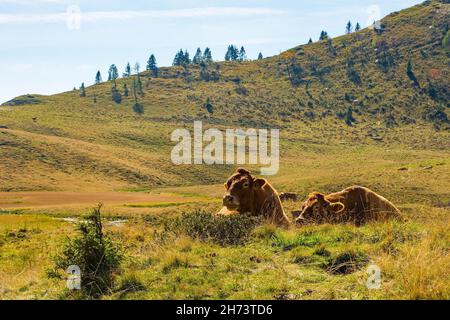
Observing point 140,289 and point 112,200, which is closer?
point 140,289

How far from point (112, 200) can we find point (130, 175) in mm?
31658

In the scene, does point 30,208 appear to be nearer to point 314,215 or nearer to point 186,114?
point 314,215

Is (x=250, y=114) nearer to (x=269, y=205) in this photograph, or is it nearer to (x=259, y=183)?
(x=269, y=205)

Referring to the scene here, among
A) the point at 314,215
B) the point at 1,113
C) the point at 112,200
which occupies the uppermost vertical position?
the point at 1,113

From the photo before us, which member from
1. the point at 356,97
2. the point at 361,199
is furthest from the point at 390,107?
the point at 361,199

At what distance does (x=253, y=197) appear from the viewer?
1395cm

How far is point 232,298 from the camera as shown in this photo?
255 inches

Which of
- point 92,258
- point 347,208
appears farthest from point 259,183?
point 92,258

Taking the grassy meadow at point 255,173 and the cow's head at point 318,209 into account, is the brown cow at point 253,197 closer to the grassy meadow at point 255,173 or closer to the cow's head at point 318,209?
the cow's head at point 318,209

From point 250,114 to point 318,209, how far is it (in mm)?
135510

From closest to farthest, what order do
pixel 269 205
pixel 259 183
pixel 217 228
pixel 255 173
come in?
pixel 217 228
pixel 259 183
pixel 269 205
pixel 255 173

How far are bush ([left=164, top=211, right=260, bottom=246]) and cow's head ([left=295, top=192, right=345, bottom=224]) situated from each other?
2.42 meters

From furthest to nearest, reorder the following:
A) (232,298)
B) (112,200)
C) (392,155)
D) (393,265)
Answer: (392,155), (112,200), (393,265), (232,298)

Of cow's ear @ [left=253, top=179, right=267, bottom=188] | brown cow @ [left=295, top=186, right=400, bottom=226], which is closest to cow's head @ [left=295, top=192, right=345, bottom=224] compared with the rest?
brown cow @ [left=295, top=186, right=400, bottom=226]
